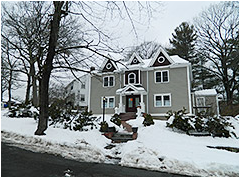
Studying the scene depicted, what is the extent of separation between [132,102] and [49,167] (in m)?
14.5

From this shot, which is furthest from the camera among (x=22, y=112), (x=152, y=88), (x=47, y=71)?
(x=152, y=88)

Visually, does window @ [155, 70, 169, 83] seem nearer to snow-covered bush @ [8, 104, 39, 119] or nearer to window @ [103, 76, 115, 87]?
window @ [103, 76, 115, 87]

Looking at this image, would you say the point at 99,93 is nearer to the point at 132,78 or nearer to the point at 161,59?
the point at 132,78

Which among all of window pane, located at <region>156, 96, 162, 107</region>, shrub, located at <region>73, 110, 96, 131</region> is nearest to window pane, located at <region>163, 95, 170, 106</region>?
window pane, located at <region>156, 96, 162, 107</region>

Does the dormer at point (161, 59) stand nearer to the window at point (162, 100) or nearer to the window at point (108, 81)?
the window at point (162, 100)

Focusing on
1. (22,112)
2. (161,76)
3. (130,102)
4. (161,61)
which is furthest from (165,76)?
(22,112)

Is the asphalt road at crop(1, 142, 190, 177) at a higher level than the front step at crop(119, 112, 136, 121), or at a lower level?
lower

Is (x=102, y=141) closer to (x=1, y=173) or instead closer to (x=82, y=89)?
(x=1, y=173)

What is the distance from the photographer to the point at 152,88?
705 inches

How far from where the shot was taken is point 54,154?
207 inches

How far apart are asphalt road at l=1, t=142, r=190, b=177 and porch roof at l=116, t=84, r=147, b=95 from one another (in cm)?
1260

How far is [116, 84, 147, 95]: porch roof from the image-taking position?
56.3 feet

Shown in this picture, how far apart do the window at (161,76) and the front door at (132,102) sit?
2.83 meters

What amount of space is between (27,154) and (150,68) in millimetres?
15147
